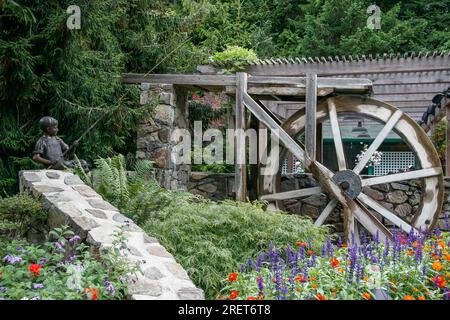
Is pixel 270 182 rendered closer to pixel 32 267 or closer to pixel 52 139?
pixel 52 139

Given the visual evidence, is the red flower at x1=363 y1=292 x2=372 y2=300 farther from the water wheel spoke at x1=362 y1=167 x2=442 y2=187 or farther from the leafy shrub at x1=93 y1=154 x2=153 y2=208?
the water wheel spoke at x1=362 y1=167 x2=442 y2=187

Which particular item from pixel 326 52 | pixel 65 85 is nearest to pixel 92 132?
pixel 65 85

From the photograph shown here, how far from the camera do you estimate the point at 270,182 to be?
8180mm

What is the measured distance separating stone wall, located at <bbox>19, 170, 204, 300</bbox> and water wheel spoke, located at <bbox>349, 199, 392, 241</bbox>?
11.6ft

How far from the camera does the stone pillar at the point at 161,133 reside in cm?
830

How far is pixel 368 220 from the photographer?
7.40 meters

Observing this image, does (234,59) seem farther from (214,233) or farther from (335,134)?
(214,233)

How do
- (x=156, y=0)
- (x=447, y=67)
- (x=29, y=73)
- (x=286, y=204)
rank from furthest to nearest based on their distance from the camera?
(x=156, y=0), (x=286, y=204), (x=447, y=67), (x=29, y=73)

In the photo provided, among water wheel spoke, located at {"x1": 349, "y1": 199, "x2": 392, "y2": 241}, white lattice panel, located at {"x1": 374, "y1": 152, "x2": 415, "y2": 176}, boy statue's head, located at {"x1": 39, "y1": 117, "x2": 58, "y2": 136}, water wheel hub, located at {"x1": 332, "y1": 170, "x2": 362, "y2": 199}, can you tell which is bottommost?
water wheel spoke, located at {"x1": 349, "y1": 199, "x2": 392, "y2": 241}

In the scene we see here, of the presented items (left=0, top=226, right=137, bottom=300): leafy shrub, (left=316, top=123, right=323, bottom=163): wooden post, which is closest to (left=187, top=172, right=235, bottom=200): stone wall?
(left=316, top=123, right=323, bottom=163): wooden post

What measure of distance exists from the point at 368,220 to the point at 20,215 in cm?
423

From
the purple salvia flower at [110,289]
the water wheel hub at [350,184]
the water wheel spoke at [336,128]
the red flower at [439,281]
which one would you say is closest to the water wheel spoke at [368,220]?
the water wheel hub at [350,184]

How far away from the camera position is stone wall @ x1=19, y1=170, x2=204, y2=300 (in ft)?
11.6

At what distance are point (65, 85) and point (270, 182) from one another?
298 centimetres
